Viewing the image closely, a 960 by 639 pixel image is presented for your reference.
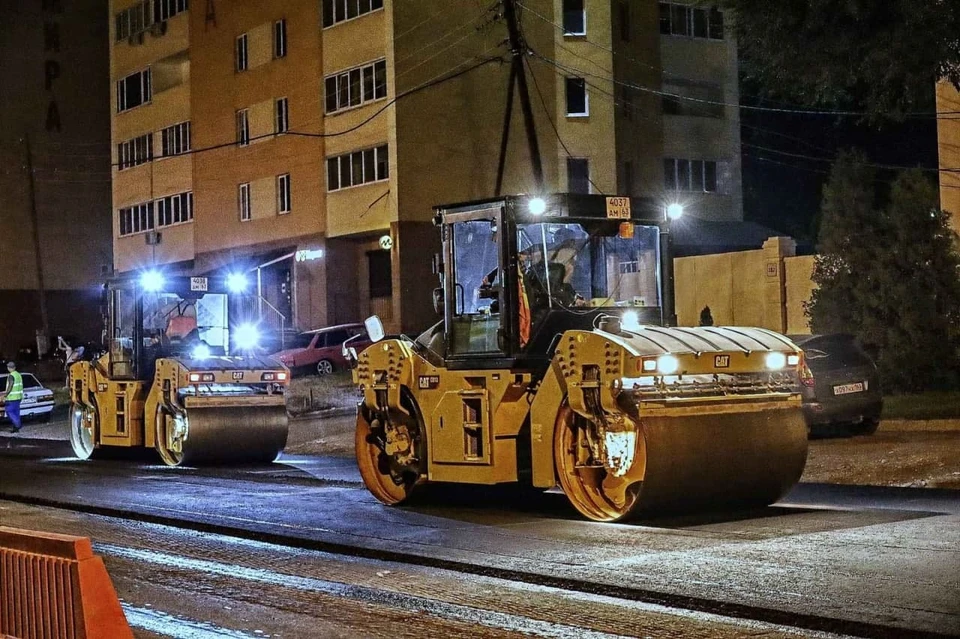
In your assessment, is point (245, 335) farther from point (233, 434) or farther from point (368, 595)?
point (368, 595)

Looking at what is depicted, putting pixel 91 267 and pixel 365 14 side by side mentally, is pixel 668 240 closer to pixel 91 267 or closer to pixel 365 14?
pixel 365 14

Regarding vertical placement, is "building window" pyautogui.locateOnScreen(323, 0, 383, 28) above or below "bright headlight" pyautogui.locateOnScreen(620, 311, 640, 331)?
above

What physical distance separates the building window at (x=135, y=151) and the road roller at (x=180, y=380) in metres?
30.8

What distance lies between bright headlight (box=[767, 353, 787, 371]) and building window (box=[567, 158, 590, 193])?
28.5m

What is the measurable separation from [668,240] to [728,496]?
3.34 metres

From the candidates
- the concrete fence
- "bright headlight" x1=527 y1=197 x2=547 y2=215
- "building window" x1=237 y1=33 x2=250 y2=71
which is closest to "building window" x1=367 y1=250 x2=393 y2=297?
"building window" x1=237 y1=33 x2=250 y2=71

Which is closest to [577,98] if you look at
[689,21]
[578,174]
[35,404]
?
[578,174]

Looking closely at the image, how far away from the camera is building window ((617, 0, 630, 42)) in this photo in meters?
42.0

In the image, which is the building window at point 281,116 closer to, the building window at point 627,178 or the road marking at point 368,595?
the building window at point 627,178

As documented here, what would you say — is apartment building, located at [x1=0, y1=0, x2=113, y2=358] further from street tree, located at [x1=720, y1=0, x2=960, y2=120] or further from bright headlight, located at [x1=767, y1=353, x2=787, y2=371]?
bright headlight, located at [x1=767, y1=353, x2=787, y2=371]

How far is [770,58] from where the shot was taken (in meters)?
21.7

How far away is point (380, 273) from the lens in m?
42.7

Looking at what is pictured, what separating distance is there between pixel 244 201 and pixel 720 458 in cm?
3643

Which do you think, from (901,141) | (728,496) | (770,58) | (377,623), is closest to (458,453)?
(728,496)
